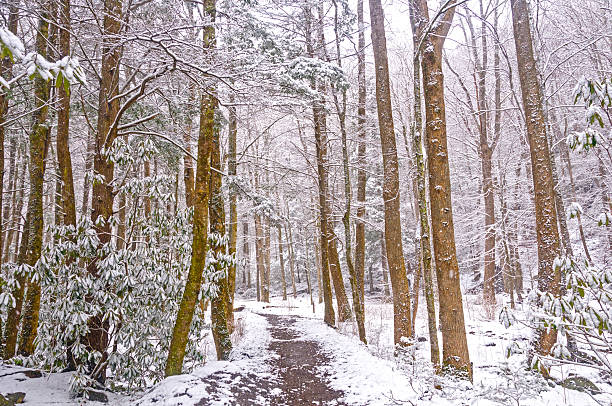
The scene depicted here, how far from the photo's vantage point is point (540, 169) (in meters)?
6.63

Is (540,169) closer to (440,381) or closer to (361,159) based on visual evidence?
(440,381)

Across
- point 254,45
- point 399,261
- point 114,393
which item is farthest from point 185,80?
point 399,261

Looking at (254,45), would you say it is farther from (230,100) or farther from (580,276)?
(580,276)

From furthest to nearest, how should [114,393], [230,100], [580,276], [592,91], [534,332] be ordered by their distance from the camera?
[230,100] → [114,393] → [534,332] → [580,276] → [592,91]

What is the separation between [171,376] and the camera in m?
5.12

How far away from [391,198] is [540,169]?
9.96ft

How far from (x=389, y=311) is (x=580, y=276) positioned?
13.6 m

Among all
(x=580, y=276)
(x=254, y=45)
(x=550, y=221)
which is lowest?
(x=580, y=276)

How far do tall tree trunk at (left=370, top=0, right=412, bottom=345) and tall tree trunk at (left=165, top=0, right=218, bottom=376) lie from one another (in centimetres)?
437

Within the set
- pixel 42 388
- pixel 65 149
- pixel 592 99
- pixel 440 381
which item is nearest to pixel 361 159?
pixel 440 381

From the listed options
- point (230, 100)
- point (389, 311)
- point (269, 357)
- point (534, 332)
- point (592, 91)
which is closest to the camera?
point (592, 91)

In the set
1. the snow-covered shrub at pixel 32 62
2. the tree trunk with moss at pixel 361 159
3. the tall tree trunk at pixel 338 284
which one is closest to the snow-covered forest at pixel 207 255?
the tree trunk with moss at pixel 361 159

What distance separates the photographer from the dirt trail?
4.89 metres

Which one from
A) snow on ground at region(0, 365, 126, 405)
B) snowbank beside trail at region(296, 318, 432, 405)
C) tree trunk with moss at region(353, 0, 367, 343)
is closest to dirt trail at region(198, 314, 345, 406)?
snowbank beside trail at region(296, 318, 432, 405)
